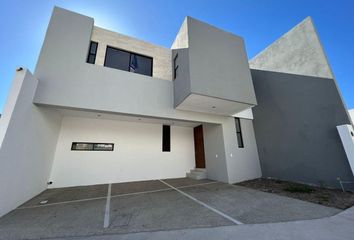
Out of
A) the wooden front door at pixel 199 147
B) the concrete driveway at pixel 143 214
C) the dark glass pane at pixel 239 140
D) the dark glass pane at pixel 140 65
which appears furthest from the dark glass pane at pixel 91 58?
the dark glass pane at pixel 239 140

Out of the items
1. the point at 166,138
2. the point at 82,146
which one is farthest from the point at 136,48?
the point at 82,146

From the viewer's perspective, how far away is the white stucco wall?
6227 millimetres

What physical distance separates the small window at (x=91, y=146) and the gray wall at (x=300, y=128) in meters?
8.09

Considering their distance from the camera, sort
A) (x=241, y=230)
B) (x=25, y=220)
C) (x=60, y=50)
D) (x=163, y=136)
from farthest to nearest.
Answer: (x=163, y=136) → (x=60, y=50) → (x=25, y=220) → (x=241, y=230)

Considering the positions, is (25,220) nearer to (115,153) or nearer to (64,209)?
(64,209)

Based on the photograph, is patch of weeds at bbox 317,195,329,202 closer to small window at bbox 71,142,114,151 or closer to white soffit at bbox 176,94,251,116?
white soffit at bbox 176,94,251,116

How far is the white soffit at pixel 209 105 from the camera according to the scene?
5190 millimetres

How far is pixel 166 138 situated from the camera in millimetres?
8250

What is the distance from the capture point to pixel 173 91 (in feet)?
20.0

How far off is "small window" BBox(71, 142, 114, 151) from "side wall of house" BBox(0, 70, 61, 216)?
132 cm

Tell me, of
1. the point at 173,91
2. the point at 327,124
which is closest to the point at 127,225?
the point at 173,91

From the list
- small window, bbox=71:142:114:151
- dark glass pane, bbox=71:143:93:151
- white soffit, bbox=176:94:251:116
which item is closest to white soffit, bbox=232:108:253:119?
white soffit, bbox=176:94:251:116

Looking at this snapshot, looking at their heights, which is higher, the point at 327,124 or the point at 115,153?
the point at 327,124

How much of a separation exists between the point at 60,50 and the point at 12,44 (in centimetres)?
191
